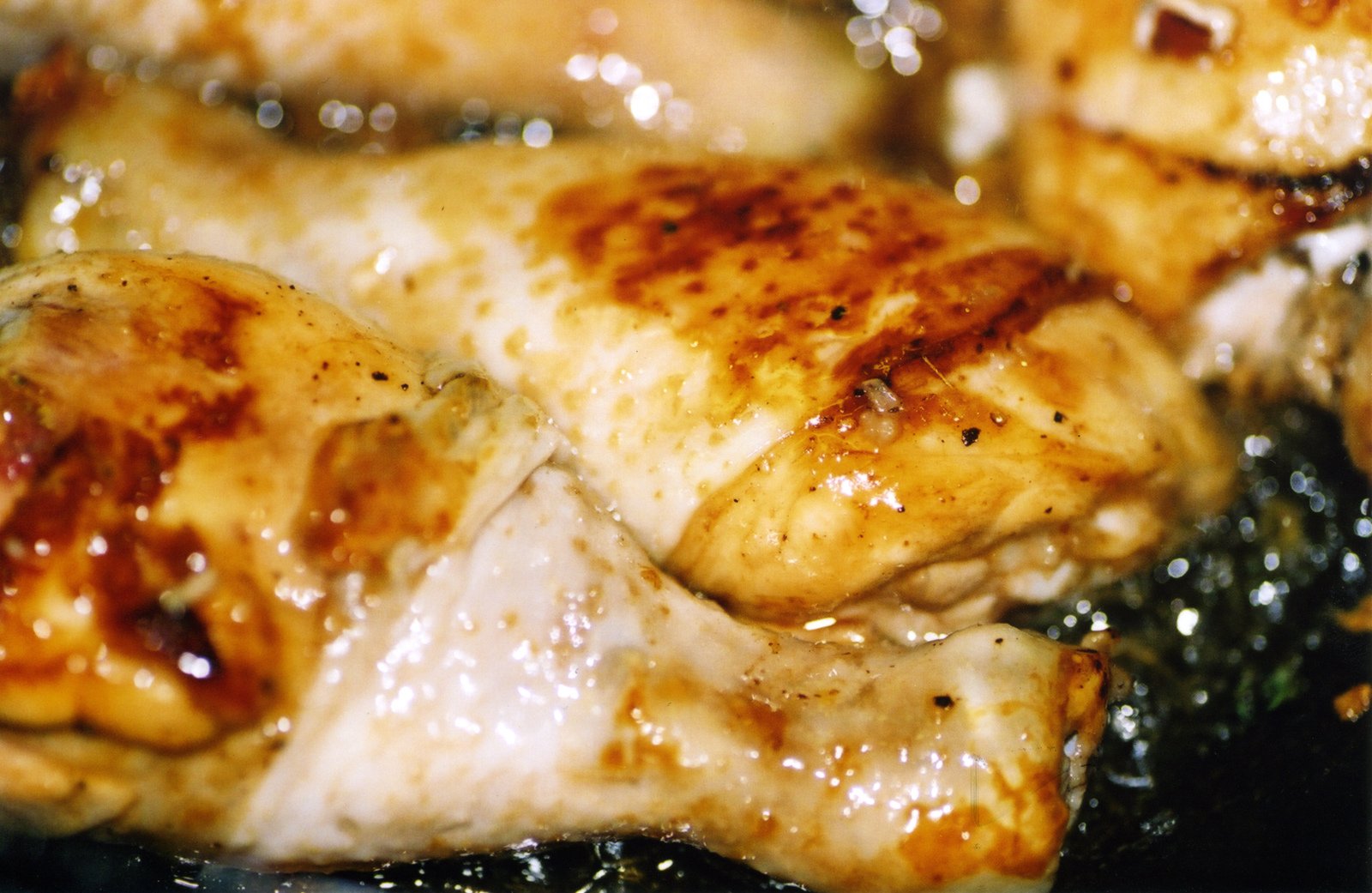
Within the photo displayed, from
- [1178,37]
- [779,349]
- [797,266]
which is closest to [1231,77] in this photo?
[1178,37]

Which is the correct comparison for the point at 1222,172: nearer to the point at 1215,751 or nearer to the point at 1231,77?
the point at 1231,77

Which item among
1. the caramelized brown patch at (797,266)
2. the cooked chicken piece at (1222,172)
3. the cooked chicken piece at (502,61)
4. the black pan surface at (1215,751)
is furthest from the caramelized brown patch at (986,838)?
the cooked chicken piece at (502,61)

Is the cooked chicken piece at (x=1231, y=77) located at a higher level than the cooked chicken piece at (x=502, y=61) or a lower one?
higher

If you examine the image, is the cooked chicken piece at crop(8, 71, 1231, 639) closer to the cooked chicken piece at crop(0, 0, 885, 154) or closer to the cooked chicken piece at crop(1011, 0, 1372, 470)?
the cooked chicken piece at crop(1011, 0, 1372, 470)

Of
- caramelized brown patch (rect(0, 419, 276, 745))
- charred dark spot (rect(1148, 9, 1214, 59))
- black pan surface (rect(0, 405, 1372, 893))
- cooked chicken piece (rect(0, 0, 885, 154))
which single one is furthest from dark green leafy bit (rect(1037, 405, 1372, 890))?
caramelized brown patch (rect(0, 419, 276, 745))

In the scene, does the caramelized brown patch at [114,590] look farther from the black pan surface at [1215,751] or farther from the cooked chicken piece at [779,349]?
the cooked chicken piece at [779,349]

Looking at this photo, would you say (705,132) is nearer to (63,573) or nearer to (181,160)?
(181,160)

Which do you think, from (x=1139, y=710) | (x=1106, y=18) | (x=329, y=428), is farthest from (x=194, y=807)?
(x=1106, y=18)
